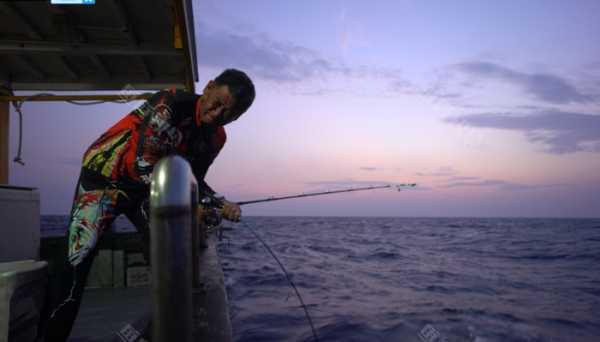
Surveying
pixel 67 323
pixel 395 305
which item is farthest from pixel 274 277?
pixel 67 323

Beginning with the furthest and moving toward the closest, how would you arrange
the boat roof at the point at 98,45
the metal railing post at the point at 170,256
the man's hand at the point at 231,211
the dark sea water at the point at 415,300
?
the dark sea water at the point at 415,300
the boat roof at the point at 98,45
the man's hand at the point at 231,211
the metal railing post at the point at 170,256

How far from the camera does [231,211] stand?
200 cm

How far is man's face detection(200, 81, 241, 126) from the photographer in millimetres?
2004

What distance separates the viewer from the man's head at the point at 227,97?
1994mm

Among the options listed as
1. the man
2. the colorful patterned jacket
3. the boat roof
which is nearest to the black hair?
the man

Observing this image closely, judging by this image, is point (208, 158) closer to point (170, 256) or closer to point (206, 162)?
point (206, 162)

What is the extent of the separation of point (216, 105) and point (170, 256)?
1.39 m

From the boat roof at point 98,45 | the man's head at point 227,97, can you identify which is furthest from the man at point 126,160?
the boat roof at point 98,45

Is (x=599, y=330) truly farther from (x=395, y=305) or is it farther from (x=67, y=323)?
(x=67, y=323)

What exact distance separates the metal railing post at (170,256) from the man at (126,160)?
46.5 inches

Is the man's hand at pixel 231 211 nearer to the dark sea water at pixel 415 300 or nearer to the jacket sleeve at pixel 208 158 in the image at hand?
the jacket sleeve at pixel 208 158

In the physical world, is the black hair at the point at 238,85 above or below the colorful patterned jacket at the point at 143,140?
above

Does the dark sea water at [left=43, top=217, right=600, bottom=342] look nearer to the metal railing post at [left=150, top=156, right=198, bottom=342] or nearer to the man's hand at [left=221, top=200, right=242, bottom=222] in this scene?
the man's hand at [left=221, top=200, right=242, bottom=222]

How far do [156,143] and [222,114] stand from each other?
14.9 inches
